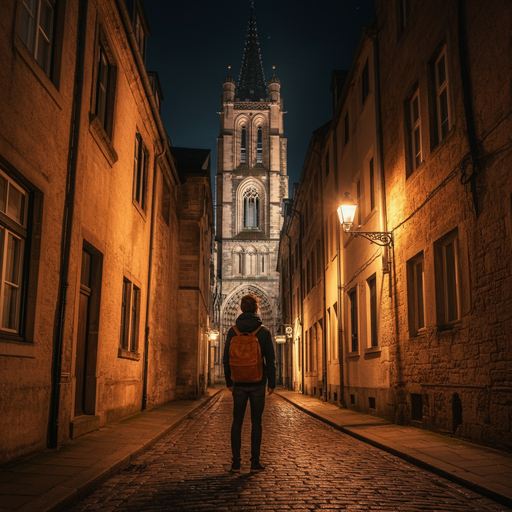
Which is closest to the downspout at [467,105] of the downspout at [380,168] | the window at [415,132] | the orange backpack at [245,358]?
the window at [415,132]

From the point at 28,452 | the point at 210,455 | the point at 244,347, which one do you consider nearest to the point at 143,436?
the point at 210,455

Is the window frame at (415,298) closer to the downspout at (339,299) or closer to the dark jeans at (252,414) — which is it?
the dark jeans at (252,414)

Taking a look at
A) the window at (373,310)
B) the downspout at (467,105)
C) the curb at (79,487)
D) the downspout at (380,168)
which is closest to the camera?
the curb at (79,487)

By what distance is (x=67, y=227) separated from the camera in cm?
767

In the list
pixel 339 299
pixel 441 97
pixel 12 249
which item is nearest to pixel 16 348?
pixel 12 249

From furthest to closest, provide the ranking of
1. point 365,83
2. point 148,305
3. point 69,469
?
point 148,305 → point 365,83 → point 69,469

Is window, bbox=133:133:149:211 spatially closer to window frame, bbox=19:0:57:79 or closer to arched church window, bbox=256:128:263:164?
window frame, bbox=19:0:57:79

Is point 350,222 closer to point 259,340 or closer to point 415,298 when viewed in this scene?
point 415,298

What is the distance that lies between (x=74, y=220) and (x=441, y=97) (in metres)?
5.90

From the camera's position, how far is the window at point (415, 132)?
416 inches

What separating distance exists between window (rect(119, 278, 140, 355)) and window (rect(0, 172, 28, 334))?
5.28m

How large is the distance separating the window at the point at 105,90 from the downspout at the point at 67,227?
1.36 m

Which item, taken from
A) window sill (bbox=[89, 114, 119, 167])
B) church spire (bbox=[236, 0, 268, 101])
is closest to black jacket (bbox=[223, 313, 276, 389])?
window sill (bbox=[89, 114, 119, 167])

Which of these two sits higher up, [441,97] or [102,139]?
[441,97]
